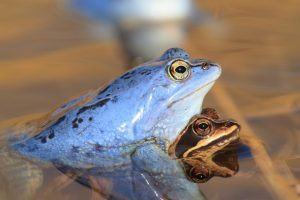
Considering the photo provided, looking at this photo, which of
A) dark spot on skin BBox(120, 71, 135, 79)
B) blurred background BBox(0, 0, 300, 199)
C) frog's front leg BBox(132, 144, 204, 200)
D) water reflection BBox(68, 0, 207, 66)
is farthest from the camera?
water reflection BBox(68, 0, 207, 66)

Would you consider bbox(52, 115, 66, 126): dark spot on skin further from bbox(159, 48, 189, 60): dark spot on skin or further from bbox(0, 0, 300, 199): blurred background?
bbox(0, 0, 300, 199): blurred background

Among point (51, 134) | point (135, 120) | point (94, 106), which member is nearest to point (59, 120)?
point (51, 134)

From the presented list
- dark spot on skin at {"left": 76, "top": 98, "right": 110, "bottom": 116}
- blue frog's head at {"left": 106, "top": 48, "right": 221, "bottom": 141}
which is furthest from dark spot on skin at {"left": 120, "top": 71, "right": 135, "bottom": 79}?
dark spot on skin at {"left": 76, "top": 98, "right": 110, "bottom": 116}

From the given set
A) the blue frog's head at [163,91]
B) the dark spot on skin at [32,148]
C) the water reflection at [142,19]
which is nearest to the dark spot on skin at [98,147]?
the blue frog's head at [163,91]

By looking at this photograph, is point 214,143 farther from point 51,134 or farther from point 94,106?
point 51,134

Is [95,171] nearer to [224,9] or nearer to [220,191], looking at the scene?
[220,191]

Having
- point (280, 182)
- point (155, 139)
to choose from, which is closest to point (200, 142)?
point (155, 139)
